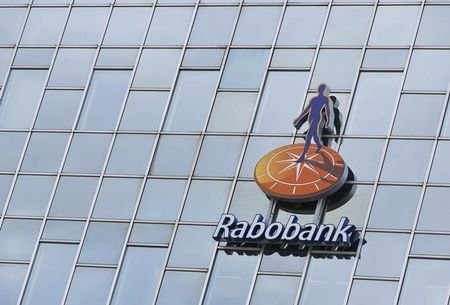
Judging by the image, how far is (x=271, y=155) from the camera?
6284 cm

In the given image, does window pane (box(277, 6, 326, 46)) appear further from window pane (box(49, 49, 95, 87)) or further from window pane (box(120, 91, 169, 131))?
window pane (box(49, 49, 95, 87))

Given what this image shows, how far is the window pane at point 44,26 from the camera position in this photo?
70.9m

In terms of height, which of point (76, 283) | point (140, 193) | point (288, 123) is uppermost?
point (288, 123)

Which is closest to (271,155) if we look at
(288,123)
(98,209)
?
(288,123)

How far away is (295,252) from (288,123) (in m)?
6.18

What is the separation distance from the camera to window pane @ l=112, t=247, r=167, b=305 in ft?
200

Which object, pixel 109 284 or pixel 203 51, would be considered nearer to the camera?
pixel 109 284

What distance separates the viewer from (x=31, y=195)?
215 feet

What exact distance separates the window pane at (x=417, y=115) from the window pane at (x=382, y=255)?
480 centimetres

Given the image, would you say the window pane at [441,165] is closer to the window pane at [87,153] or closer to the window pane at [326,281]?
the window pane at [326,281]

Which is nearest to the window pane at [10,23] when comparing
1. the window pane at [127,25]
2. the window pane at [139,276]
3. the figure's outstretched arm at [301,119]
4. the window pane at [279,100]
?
the window pane at [127,25]

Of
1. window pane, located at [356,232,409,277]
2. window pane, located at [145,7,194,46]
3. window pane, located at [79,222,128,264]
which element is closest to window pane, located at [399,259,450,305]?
window pane, located at [356,232,409,277]

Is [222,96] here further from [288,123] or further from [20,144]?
[20,144]

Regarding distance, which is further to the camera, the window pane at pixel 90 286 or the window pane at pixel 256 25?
the window pane at pixel 256 25
